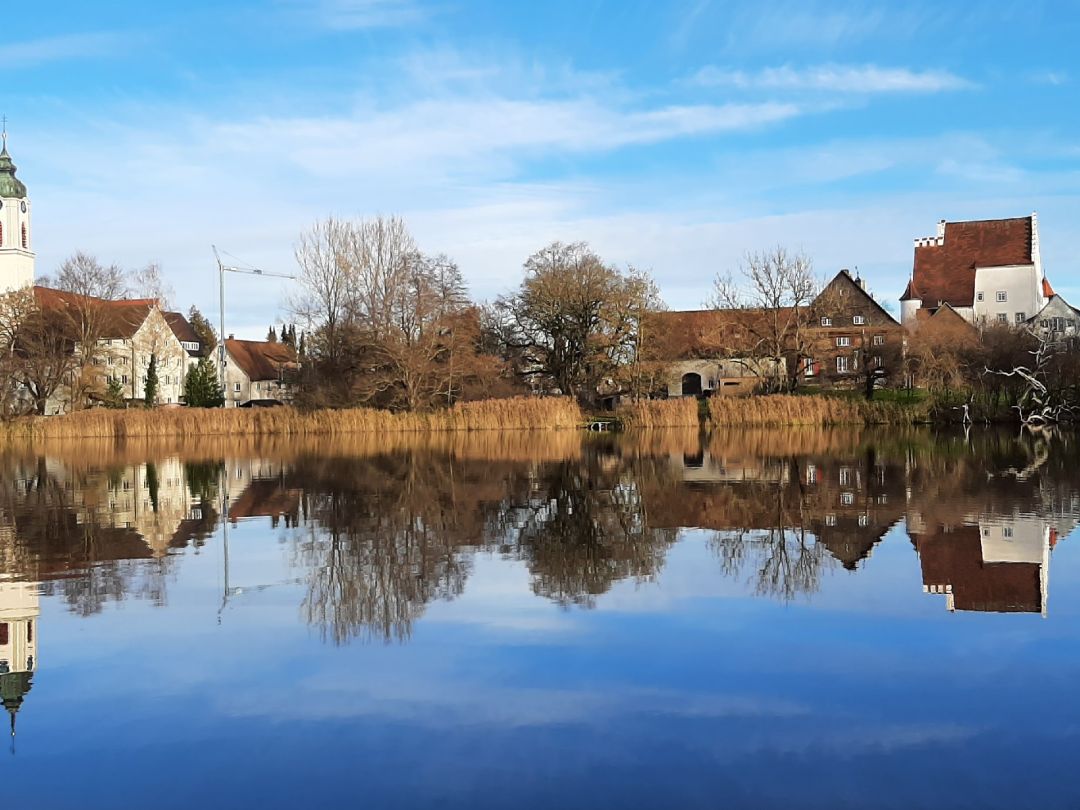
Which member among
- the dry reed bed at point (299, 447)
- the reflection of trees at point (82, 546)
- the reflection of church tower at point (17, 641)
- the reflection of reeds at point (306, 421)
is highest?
the reflection of reeds at point (306, 421)

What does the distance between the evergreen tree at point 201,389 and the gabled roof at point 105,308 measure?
5.34 m

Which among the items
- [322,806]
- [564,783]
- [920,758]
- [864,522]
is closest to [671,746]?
[564,783]

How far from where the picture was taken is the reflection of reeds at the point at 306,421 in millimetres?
47625

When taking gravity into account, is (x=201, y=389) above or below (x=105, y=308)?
below

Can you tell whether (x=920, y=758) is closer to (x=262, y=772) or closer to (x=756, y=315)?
(x=262, y=772)

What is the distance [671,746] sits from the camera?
18.4 feet

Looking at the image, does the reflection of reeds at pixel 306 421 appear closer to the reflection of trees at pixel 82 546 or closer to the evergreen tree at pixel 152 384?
the evergreen tree at pixel 152 384

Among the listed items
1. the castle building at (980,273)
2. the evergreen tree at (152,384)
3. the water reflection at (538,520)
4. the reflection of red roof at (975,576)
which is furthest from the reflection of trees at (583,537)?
the castle building at (980,273)

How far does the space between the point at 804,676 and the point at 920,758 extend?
1480 millimetres

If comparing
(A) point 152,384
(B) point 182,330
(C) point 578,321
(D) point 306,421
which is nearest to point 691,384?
(C) point 578,321

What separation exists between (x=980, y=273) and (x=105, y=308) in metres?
60.6

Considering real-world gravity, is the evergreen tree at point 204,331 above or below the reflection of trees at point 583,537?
above

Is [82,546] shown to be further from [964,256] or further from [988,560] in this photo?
[964,256]

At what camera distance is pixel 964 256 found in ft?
249
